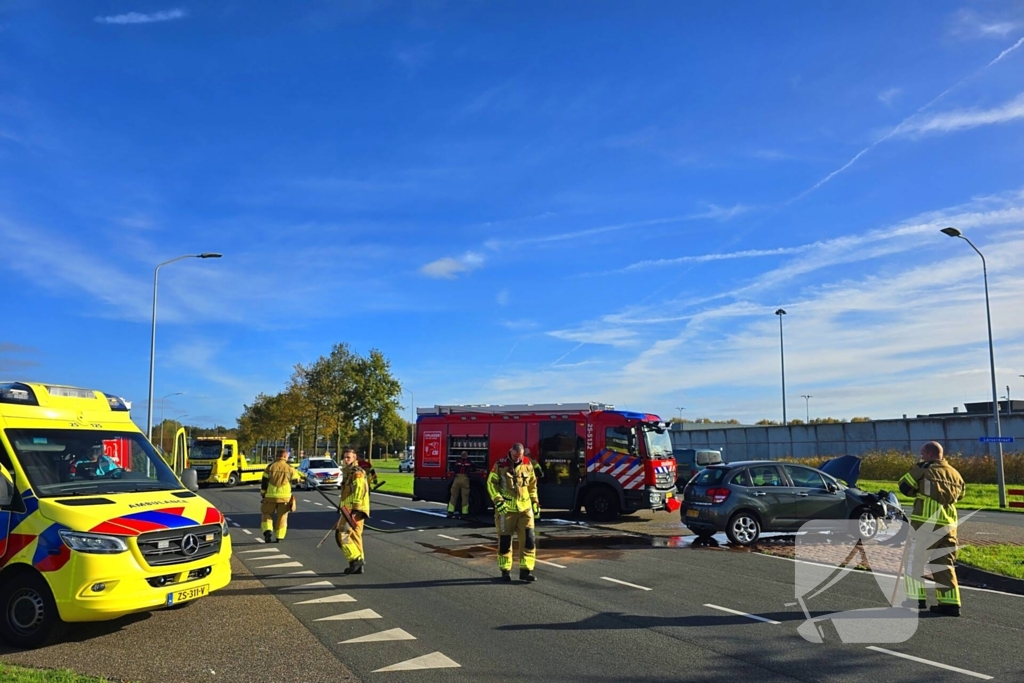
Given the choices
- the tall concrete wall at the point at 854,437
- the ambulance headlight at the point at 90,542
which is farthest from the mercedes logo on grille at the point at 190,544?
the tall concrete wall at the point at 854,437

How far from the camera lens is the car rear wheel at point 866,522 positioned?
1448cm

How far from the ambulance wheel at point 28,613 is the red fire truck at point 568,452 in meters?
11.5

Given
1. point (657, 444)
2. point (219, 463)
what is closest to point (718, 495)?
point (657, 444)

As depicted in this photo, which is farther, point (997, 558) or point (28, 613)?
point (997, 558)

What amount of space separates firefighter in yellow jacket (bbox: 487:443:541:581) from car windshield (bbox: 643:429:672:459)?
799 centimetres

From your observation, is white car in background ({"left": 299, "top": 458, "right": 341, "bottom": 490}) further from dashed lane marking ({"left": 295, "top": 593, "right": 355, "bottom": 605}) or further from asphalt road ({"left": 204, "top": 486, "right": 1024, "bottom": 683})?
dashed lane marking ({"left": 295, "top": 593, "right": 355, "bottom": 605})

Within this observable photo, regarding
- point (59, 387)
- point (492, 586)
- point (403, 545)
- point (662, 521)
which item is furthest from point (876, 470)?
point (59, 387)

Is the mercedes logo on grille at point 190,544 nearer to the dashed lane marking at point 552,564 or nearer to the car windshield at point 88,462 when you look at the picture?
the car windshield at point 88,462

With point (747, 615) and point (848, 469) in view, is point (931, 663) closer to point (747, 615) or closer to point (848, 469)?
point (747, 615)

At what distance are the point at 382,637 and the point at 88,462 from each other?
351 cm

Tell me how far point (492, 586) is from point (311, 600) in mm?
2277

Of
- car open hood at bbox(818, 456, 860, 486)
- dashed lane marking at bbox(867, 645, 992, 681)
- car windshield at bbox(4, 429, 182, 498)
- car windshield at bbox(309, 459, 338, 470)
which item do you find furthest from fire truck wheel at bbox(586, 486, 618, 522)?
car windshield at bbox(309, 459, 338, 470)

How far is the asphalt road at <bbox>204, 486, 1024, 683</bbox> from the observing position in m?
6.24

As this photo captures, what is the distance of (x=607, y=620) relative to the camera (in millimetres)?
7973
